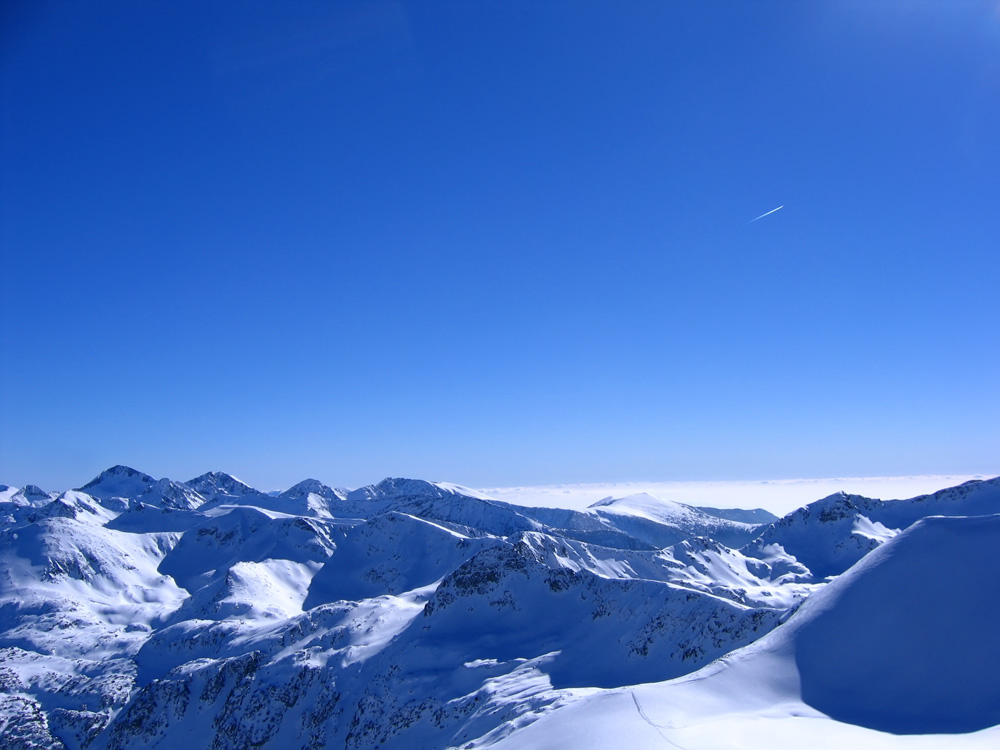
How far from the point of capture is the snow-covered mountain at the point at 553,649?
4159 cm

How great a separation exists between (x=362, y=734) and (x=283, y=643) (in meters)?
35.7

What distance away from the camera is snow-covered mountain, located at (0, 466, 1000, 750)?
4159 centimetres

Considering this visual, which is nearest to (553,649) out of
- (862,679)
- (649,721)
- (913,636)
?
(649,721)

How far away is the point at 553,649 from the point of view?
9306cm

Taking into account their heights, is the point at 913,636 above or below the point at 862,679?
above

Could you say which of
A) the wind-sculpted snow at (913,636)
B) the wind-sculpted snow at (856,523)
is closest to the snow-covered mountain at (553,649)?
the wind-sculpted snow at (913,636)

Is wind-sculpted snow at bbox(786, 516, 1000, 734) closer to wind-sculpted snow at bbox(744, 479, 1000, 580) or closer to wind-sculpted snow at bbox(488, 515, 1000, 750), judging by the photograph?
wind-sculpted snow at bbox(488, 515, 1000, 750)

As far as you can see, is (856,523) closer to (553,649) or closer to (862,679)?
(553,649)

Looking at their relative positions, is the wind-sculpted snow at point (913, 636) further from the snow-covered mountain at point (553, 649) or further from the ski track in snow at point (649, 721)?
the ski track in snow at point (649, 721)

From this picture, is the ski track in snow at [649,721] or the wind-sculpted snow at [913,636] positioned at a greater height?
the wind-sculpted snow at [913,636]

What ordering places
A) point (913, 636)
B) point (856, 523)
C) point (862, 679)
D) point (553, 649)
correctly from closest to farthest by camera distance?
1. point (862, 679)
2. point (913, 636)
3. point (553, 649)
4. point (856, 523)

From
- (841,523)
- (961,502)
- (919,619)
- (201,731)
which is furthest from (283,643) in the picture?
(961,502)

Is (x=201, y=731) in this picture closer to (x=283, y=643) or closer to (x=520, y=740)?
(x=283, y=643)

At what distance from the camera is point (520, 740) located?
48375mm
